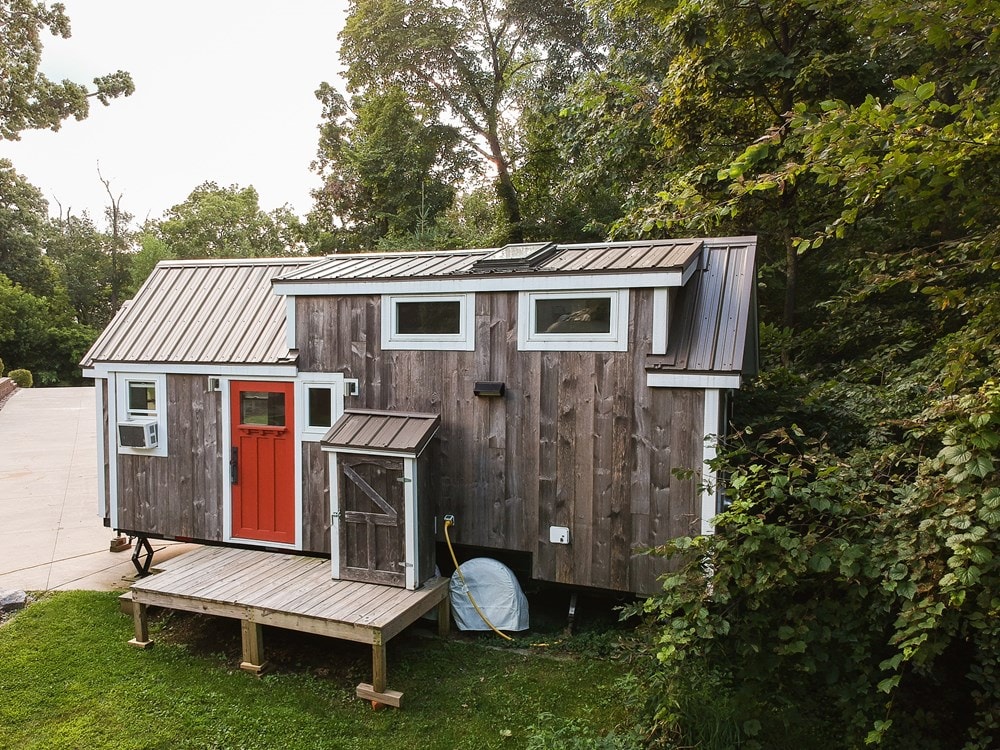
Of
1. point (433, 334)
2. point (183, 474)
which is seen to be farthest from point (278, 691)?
point (433, 334)

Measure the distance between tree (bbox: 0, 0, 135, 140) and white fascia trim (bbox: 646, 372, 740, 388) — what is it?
2311cm

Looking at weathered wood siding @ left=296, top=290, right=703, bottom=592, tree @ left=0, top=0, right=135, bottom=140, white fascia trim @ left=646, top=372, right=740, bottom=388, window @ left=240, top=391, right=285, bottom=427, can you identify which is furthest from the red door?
tree @ left=0, top=0, right=135, bottom=140

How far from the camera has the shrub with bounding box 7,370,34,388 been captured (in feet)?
81.4

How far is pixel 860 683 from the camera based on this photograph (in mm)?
3545

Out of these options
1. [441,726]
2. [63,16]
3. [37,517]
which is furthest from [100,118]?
[441,726]

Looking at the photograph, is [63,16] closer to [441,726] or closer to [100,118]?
[100,118]

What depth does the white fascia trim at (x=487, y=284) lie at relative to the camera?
4969 mm

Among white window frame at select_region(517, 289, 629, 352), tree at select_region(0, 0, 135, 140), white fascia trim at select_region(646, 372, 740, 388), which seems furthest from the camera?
tree at select_region(0, 0, 135, 140)

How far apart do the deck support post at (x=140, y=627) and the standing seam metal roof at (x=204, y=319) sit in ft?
7.58

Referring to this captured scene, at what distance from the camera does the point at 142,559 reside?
720 centimetres

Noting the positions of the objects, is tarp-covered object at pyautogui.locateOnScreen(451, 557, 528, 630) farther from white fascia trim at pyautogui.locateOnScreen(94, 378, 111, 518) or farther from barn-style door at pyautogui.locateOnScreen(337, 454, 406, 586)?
white fascia trim at pyautogui.locateOnScreen(94, 378, 111, 518)

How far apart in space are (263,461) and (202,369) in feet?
3.68

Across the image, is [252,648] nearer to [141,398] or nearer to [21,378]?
[141,398]

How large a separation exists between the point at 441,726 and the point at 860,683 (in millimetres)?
2585
